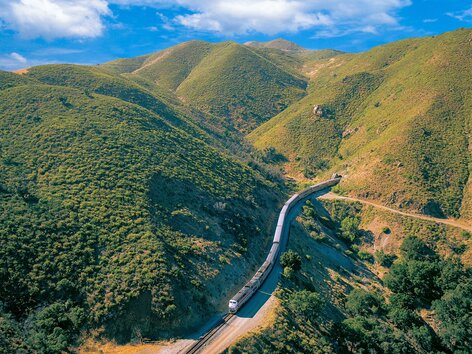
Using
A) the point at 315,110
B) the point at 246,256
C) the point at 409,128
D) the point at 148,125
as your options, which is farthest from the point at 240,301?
the point at 315,110

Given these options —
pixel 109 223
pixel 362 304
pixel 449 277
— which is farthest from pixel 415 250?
pixel 109 223

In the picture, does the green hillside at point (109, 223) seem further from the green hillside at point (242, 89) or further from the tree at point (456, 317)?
the green hillside at point (242, 89)

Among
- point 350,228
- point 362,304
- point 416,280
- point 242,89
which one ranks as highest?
point 242,89

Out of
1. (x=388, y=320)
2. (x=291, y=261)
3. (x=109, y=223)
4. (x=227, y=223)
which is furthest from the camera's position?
(x=227, y=223)

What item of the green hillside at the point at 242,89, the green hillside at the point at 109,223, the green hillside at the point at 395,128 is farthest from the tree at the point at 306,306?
the green hillside at the point at 242,89

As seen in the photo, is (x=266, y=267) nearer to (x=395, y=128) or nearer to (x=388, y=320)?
(x=388, y=320)

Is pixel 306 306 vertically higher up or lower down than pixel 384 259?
higher up
